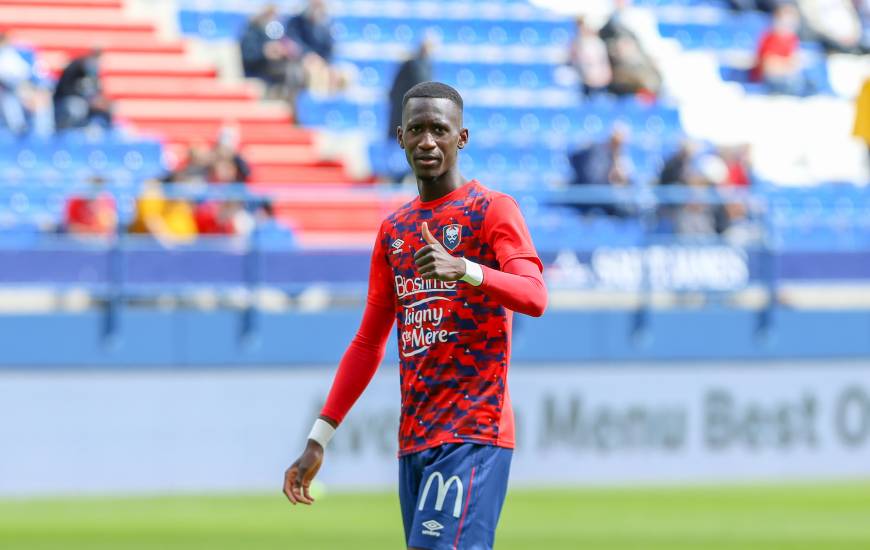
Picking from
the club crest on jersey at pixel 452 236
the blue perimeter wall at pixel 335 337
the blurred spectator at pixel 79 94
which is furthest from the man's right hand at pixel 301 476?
the blurred spectator at pixel 79 94

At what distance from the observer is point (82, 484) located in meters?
15.0

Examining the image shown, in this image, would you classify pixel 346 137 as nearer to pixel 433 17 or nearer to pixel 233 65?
pixel 233 65

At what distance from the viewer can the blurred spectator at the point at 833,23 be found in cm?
2420

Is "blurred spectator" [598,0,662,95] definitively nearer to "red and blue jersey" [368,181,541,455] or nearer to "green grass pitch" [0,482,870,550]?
"green grass pitch" [0,482,870,550]

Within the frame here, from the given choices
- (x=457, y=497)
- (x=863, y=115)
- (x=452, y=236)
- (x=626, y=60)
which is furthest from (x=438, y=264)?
(x=626, y=60)

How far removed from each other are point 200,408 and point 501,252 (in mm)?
10112

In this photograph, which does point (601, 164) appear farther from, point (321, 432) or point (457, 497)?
point (457, 497)

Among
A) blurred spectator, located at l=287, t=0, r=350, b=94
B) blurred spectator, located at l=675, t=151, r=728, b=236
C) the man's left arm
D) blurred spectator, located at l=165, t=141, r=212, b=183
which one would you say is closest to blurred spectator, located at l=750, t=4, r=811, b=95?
blurred spectator, located at l=675, t=151, r=728, b=236

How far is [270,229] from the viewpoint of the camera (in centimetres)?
1677

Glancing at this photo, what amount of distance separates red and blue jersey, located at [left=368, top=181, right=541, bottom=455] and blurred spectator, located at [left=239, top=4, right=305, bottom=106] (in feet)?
45.7

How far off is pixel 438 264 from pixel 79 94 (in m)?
12.9

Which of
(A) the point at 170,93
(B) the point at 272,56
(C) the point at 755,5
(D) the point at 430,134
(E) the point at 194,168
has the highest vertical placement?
(C) the point at 755,5

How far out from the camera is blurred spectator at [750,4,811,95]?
74.0ft

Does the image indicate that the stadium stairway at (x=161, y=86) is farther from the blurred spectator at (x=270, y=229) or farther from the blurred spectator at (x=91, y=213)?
the blurred spectator at (x=91, y=213)
